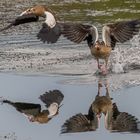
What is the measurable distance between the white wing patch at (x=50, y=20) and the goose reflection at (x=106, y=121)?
1975mm

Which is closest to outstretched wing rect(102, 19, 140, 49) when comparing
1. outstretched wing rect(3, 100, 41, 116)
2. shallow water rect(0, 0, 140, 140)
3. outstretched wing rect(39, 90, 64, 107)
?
shallow water rect(0, 0, 140, 140)

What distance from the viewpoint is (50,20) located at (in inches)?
512

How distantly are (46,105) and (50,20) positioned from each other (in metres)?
1.94

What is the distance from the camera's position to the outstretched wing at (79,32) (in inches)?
528

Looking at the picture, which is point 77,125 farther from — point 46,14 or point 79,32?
point 79,32

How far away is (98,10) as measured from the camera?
21766 mm

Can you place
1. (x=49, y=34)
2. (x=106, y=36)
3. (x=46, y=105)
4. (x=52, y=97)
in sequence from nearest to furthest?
(x=46, y=105) → (x=52, y=97) → (x=49, y=34) → (x=106, y=36)

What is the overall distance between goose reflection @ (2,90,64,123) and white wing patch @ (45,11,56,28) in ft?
4.30

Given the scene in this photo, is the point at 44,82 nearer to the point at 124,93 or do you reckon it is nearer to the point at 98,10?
the point at 124,93

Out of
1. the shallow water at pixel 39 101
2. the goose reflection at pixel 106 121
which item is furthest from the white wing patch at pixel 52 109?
the goose reflection at pixel 106 121

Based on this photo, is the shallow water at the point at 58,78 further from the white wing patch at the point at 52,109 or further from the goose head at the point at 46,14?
the goose head at the point at 46,14

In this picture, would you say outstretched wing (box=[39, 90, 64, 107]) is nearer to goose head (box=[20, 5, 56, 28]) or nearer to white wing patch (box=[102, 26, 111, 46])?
goose head (box=[20, 5, 56, 28])

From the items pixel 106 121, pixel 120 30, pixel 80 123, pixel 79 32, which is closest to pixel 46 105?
pixel 80 123

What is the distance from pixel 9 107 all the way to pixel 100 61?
3.93m
